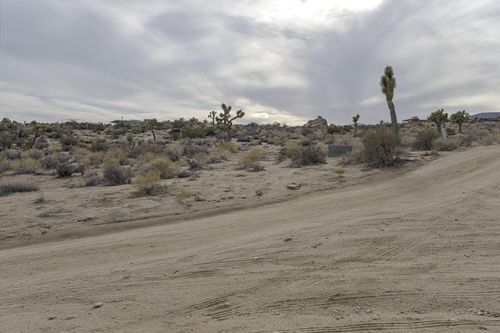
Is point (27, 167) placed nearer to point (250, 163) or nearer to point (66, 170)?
point (66, 170)

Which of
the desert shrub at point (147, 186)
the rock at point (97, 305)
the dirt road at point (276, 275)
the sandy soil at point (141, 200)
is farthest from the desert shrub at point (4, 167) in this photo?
the rock at point (97, 305)

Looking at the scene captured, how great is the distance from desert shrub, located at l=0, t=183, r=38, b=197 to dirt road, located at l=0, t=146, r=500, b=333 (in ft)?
24.5

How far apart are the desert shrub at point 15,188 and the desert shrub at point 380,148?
1439 centimetres

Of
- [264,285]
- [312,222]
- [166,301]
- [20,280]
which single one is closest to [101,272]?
[20,280]

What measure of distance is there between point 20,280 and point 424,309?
609 centimetres

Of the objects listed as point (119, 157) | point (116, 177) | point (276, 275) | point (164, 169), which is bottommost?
point (276, 275)

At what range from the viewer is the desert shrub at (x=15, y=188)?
15562mm

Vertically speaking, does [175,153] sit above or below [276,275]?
above

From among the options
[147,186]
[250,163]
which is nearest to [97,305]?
[147,186]

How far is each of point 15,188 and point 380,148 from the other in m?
15.4

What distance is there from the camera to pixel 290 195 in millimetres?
14352

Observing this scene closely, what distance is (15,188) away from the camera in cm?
1591

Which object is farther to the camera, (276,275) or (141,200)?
(141,200)

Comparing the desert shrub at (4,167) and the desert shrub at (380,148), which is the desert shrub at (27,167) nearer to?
the desert shrub at (4,167)
